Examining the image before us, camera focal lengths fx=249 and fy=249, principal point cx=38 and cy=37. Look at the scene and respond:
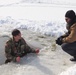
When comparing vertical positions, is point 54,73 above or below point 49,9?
below

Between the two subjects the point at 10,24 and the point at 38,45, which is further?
the point at 10,24

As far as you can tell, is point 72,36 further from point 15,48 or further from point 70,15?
point 15,48

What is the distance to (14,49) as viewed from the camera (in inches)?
238

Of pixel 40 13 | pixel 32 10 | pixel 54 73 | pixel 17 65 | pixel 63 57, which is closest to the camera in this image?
pixel 54 73

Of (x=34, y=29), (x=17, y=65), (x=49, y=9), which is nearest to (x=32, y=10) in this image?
(x=49, y=9)

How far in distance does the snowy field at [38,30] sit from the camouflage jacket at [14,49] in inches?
6.7

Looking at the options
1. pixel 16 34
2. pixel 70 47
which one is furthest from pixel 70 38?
pixel 16 34

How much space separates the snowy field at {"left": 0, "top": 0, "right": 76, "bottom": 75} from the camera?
5.49 m

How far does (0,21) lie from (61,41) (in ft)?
15.9

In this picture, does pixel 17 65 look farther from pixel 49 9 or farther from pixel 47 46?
pixel 49 9

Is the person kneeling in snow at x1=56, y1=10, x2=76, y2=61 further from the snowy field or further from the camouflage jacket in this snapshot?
the camouflage jacket

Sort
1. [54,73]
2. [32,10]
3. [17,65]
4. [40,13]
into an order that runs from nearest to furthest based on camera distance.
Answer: [54,73]
[17,65]
[40,13]
[32,10]

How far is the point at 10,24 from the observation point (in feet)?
32.2

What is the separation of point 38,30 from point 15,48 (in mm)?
2707
